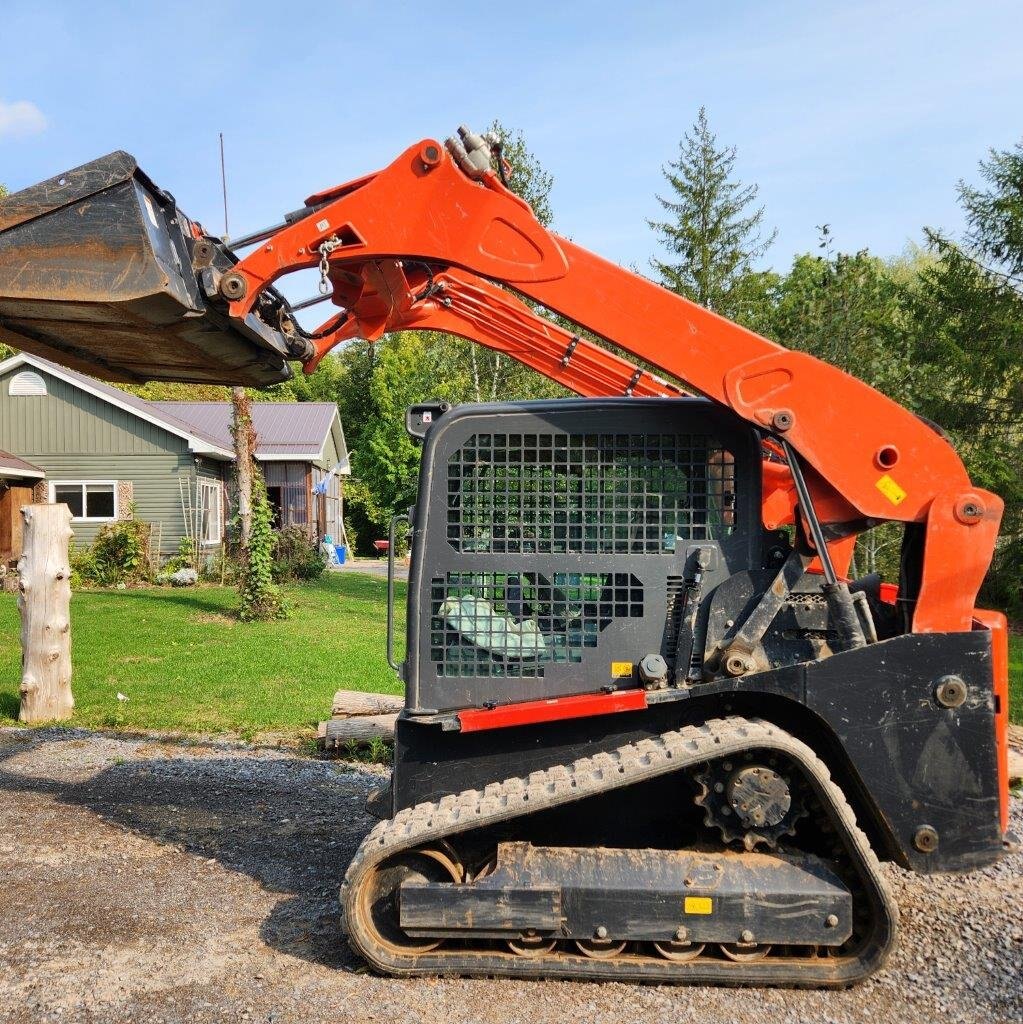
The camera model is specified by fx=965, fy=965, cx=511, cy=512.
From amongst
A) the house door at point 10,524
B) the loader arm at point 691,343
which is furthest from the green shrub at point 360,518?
the loader arm at point 691,343

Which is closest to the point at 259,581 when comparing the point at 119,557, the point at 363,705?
the point at 363,705

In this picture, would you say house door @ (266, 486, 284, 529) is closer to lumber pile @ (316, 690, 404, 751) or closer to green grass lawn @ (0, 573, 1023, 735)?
green grass lawn @ (0, 573, 1023, 735)

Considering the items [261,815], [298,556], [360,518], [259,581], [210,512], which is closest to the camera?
[261,815]

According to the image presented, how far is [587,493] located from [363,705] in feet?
17.5

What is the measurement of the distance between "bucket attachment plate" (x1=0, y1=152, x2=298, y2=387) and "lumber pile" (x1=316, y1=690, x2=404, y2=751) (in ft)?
14.9

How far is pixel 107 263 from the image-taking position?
13.2ft

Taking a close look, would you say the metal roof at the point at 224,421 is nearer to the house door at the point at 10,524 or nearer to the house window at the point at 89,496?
the house door at the point at 10,524

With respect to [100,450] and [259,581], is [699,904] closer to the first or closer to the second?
[259,581]

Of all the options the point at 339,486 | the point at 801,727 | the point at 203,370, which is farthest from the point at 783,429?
the point at 339,486

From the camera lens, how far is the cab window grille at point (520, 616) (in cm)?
432

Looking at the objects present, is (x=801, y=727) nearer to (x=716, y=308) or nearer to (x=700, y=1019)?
(x=700, y=1019)

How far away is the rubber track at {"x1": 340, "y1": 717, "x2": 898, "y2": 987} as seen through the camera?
3.84 meters

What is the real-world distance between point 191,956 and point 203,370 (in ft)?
9.43

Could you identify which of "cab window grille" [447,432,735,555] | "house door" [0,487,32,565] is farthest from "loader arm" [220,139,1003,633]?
"house door" [0,487,32,565]
